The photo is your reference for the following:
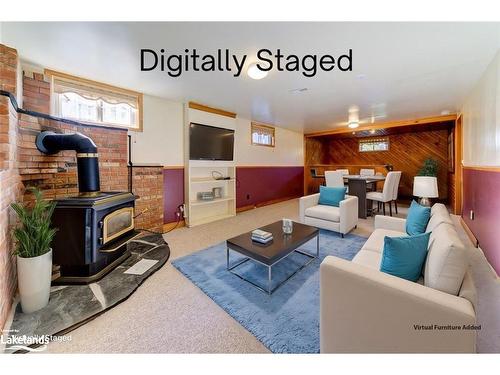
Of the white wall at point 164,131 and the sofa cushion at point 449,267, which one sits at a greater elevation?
the white wall at point 164,131

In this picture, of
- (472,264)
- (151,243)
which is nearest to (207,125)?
(151,243)

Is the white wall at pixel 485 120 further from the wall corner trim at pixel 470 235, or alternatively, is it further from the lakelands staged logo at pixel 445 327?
the lakelands staged logo at pixel 445 327

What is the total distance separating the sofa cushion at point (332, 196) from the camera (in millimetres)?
3555

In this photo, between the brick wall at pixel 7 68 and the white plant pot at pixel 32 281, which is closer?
the white plant pot at pixel 32 281

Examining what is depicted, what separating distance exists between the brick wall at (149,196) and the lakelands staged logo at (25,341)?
1.98 metres

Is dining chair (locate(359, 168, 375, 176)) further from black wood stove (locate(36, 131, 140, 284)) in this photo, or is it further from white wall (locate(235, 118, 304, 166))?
black wood stove (locate(36, 131, 140, 284))

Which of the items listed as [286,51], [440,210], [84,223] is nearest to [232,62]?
[286,51]

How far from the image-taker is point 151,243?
3.09 m

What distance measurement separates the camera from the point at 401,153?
717 cm

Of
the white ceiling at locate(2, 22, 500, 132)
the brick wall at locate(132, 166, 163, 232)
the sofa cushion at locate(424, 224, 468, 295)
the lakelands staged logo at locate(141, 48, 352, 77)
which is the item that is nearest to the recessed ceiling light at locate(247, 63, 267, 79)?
the lakelands staged logo at locate(141, 48, 352, 77)

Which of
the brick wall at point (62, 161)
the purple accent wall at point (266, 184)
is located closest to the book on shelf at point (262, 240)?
the brick wall at point (62, 161)

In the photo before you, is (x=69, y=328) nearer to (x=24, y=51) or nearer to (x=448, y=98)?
(x=24, y=51)

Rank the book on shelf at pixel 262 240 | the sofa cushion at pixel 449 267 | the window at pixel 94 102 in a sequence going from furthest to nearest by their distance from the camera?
the window at pixel 94 102 < the book on shelf at pixel 262 240 < the sofa cushion at pixel 449 267
